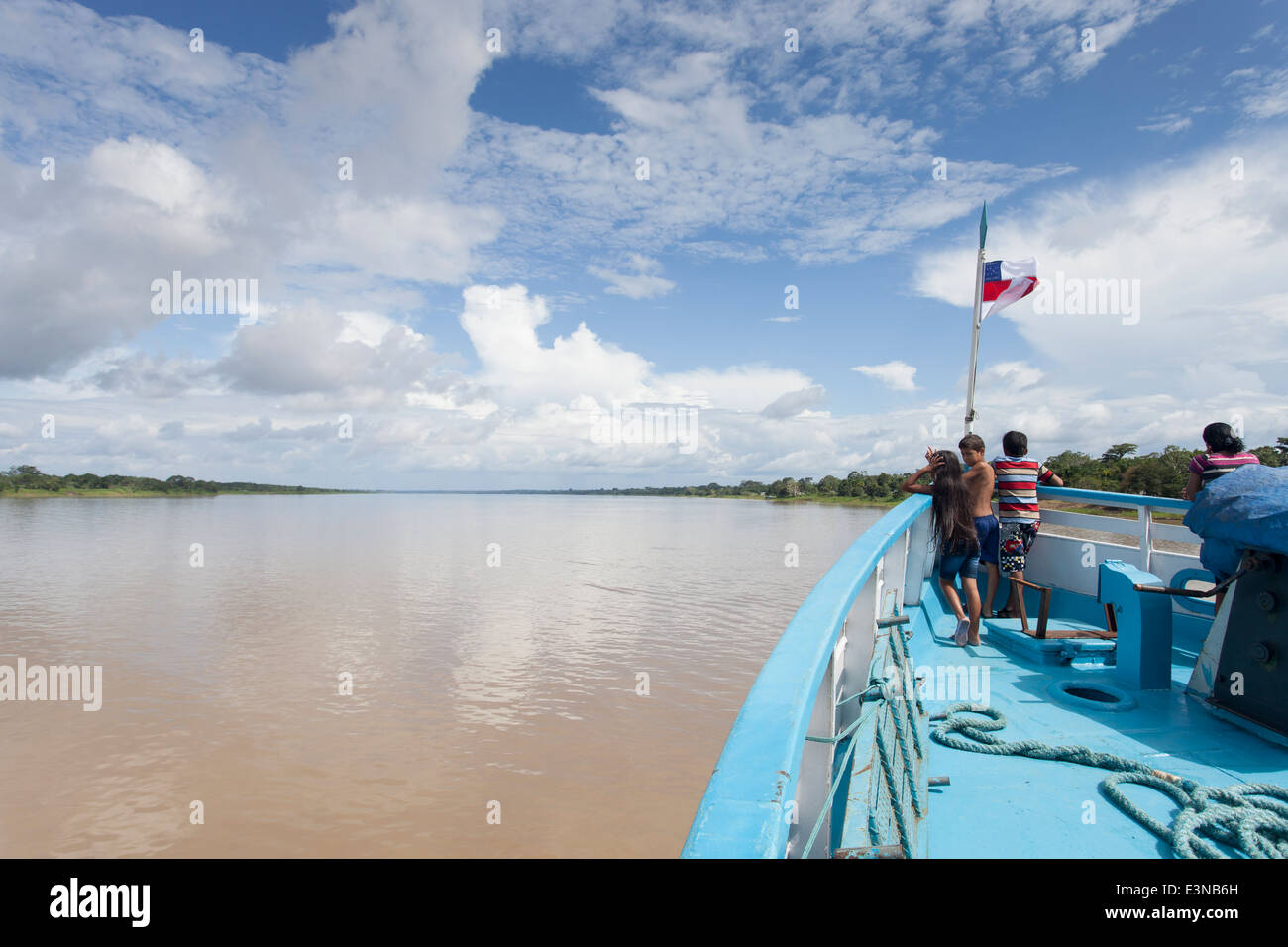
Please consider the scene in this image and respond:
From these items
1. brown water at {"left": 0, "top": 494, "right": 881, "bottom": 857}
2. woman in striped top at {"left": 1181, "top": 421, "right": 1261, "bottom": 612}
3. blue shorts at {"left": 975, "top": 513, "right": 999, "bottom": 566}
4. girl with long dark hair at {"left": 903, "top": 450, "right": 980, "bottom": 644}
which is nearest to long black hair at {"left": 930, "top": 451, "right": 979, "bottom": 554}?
girl with long dark hair at {"left": 903, "top": 450, "right": 980, "bottom": 644}

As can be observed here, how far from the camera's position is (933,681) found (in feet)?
11.7

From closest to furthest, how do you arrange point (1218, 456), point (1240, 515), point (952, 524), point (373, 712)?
1. point (1240, 515)
2. point (1218, 456)
3. point (952, 524)
4. point (373, 712)

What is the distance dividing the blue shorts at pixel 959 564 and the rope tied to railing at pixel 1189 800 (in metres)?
2.08

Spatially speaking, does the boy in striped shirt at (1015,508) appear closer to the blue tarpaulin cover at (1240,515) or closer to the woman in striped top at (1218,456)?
the woman in striped top at (1218,456)

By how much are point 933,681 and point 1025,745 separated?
2.94 ft

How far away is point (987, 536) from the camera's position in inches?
199

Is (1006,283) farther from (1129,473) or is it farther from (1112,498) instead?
(1129,473)

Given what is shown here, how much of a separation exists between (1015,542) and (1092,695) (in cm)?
202

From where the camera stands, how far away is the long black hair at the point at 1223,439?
396cm

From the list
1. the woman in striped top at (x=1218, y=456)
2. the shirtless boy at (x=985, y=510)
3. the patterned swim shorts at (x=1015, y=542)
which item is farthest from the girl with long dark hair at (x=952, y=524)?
the woman in striped top at (x=1218, y=456)

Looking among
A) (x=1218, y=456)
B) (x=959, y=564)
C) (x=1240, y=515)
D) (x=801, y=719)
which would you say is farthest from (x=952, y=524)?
(x=801, y=719)

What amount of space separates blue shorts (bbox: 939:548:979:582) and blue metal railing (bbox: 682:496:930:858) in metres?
3.50
